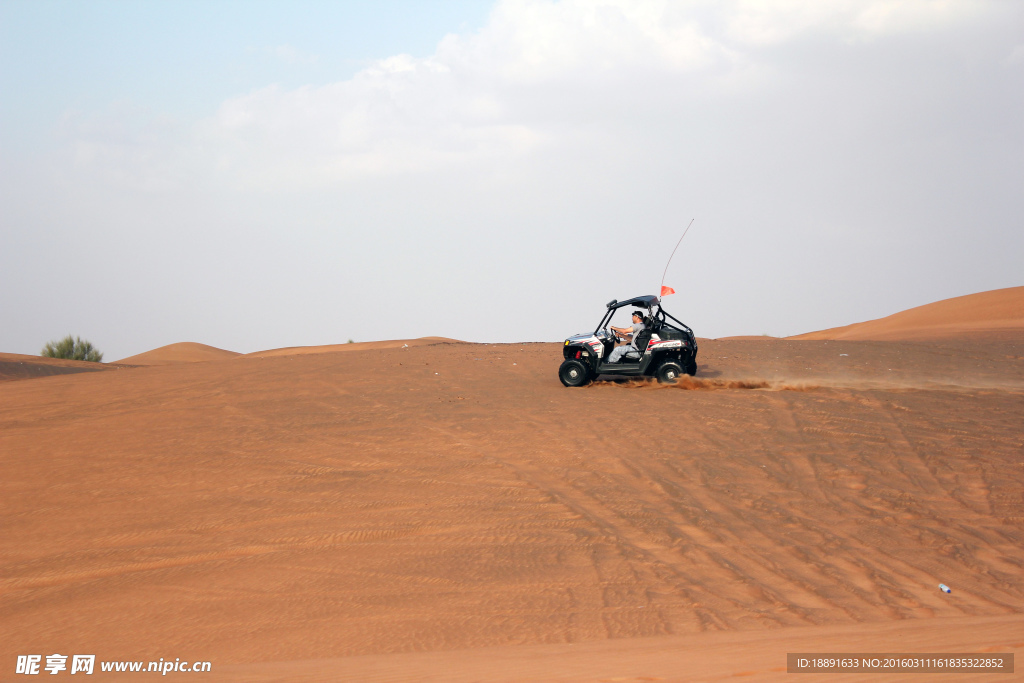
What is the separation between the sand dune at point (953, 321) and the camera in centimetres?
2475

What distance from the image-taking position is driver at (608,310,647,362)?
13562 millimetres

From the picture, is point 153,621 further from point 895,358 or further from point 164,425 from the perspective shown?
point 895,358

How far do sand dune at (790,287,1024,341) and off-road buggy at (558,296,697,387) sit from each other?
13.8m

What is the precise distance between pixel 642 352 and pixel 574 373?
139 cm

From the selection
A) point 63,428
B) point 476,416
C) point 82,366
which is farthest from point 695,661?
point 82,366

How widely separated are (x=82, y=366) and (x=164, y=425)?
79.7 feet

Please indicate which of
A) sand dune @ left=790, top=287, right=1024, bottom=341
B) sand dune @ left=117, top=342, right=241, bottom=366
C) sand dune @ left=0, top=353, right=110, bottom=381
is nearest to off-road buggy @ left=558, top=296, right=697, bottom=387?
sand dune @ left=790, top=287, right=1024, bottom=341

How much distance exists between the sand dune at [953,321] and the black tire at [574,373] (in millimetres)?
14991

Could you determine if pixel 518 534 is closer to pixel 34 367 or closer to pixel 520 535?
pixel 520 535

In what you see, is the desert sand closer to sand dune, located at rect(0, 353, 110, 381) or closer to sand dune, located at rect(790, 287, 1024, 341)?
sand dune, located at rect(790, 287, 1024, 341)

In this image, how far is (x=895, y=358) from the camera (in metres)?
17.9

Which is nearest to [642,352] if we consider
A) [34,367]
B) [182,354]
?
[34,367]

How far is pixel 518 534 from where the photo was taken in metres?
6.41

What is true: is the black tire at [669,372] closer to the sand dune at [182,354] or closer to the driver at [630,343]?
the driver at [630,343]
